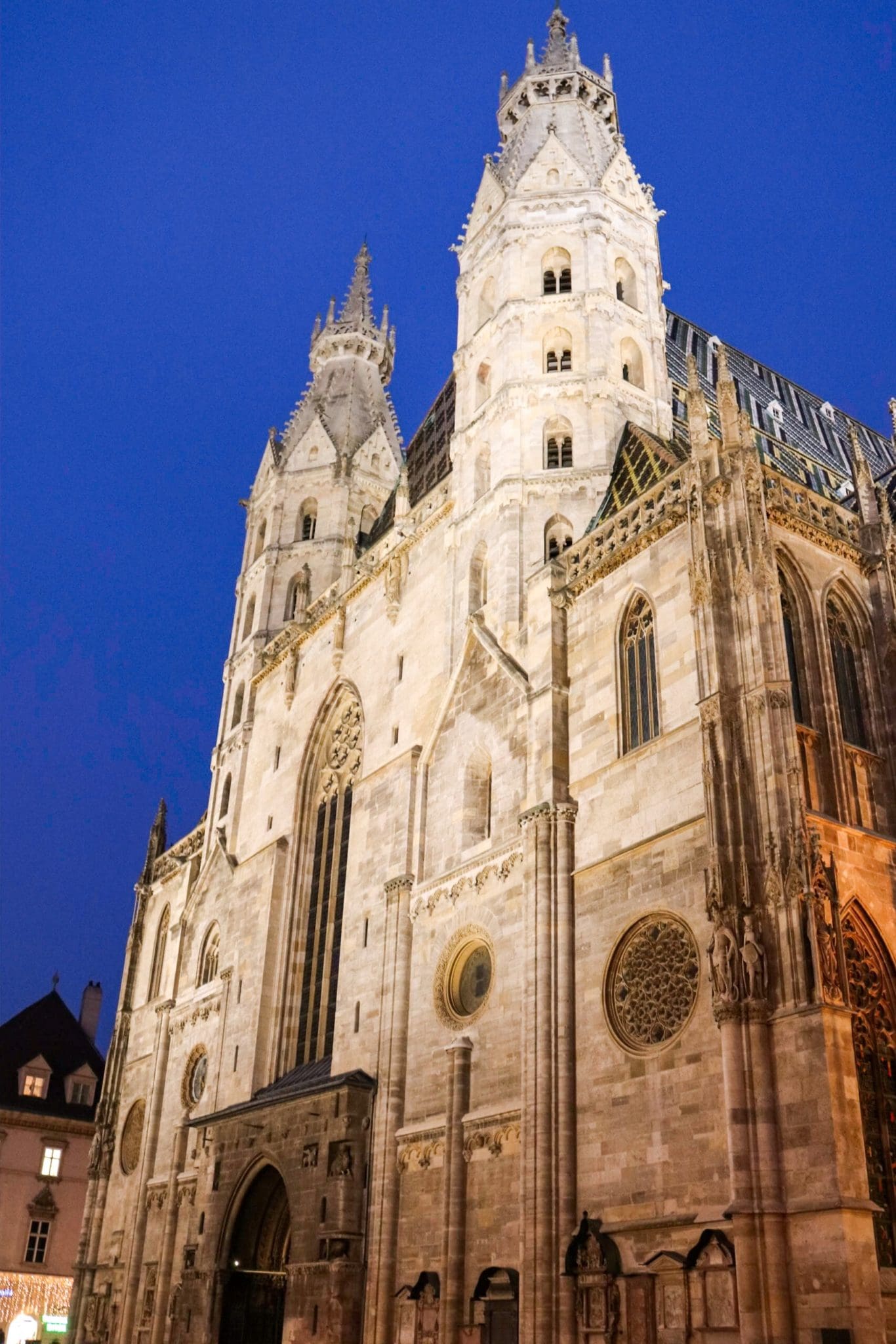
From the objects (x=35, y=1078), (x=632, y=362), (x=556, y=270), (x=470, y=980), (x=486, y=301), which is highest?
(x=486, y=301)

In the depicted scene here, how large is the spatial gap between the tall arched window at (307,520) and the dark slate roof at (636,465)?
663 inches

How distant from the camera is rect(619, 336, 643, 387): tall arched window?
31.0m

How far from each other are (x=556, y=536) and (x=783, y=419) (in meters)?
13.7

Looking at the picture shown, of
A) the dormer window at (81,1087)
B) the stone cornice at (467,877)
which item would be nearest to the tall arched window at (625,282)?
the stone cornice at (467,877)

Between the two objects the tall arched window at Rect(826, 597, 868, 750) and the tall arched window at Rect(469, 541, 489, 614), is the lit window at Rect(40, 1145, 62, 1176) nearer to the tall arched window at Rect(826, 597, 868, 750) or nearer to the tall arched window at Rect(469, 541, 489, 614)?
the tall arched window at Rect(469, 541, 489, 614)

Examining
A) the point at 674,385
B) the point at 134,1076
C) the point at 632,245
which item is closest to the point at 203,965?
the point at 134,1076

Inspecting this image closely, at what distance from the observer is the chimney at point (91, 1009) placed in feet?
191

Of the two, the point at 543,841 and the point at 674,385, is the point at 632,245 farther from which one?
the point at 543,841

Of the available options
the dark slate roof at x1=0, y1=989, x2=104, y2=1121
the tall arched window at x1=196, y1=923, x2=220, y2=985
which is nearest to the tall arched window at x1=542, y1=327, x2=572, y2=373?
the tall arched window at x1=196, y1=923, x2=220, y2=985

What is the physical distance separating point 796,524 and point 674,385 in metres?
12.0

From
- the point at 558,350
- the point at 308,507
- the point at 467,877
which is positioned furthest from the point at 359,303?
the point at 467,877

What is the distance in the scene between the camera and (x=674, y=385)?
33.7 metres

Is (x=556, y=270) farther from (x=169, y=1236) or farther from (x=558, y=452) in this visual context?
(x=169, y=1236)

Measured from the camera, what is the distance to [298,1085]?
28.1 metres
